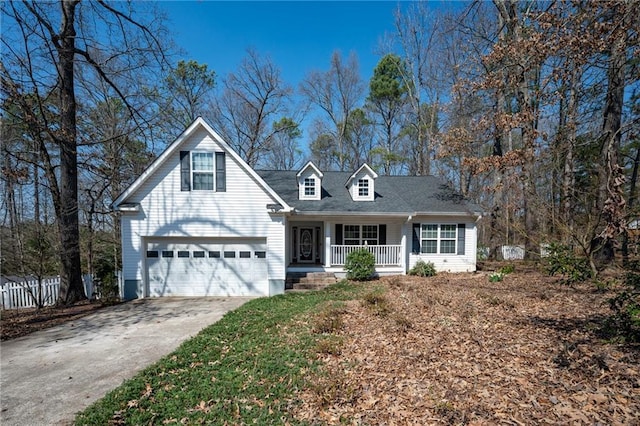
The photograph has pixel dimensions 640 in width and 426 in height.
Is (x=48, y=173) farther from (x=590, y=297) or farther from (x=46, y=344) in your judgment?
(x=590, y=297)

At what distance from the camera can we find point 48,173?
953cm

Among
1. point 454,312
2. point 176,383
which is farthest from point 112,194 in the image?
point 454,312

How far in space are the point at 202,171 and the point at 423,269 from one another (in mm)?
10218

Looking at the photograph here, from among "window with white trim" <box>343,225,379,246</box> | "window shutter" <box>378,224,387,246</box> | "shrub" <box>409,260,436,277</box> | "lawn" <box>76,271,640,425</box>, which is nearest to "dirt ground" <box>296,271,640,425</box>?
"lawn" <box>76,271,640,425</box>

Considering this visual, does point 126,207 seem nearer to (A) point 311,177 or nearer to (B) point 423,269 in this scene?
(A) point 311,177

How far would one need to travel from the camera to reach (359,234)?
1371 cm

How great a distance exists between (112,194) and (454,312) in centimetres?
1720

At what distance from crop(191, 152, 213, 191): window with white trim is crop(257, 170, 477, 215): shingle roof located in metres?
3.75

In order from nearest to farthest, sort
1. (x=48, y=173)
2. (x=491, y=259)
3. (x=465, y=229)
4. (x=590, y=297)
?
1. (x=590, y=297)
2. (x=48, y=173)
3. (x=465, y=229)
4. (x=491, y=259)

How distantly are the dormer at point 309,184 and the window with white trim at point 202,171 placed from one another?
422 centimetres

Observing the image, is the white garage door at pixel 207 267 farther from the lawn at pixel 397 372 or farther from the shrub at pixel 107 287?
the lawn at pixel 397 372

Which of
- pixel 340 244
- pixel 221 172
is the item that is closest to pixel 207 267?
pixel 221 172

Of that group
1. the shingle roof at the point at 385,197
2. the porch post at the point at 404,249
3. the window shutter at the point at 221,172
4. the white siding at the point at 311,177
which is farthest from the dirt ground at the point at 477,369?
the white siding at the point at 311,177

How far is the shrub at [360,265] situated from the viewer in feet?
38.3
